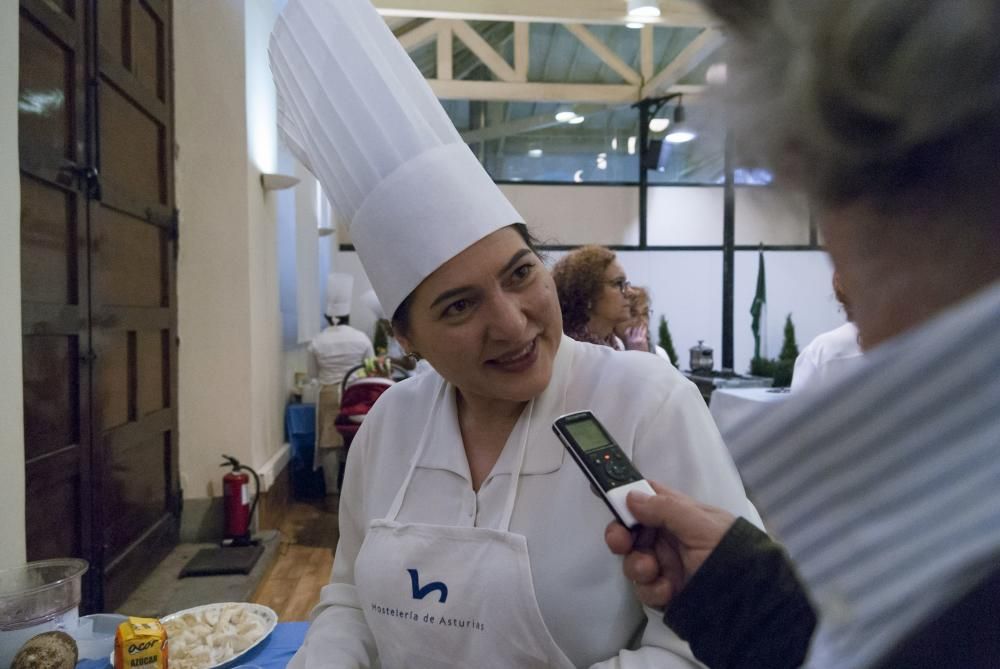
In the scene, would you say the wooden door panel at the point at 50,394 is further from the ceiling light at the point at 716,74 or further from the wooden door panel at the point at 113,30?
the ceiling light at the point at 716,74

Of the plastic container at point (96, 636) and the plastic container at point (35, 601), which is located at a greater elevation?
the plastic container at point (35, 601)

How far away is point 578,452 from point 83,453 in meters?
2.21

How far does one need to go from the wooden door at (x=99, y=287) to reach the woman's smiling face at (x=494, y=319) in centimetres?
155

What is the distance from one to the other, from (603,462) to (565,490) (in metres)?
0.21

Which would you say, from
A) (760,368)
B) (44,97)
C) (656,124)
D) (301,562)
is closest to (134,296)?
(44,97)

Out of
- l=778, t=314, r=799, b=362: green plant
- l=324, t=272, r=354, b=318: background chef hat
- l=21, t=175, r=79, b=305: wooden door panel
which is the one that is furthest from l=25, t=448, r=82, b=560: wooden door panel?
l=778, t=314, r=799, b=362: green plant

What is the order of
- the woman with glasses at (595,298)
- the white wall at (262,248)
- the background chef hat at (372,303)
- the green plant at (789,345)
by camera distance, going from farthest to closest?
the green plant at (789,345) < the background chef hat at (372,303) < the white wall at (262,248) < the woman with glasses at (595,298)

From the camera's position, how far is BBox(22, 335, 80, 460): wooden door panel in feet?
6.54

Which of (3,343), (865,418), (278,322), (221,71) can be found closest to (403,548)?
(865,418)

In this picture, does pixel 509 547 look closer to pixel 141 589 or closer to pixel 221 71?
pixel 141 589

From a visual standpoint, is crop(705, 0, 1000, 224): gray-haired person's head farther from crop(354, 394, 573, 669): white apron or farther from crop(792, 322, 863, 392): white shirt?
crop(792, 322, 863, 392): white shirt

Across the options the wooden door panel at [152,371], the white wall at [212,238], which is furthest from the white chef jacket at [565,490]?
the white wall at [212,238]

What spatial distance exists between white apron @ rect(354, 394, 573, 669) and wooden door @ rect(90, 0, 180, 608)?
1911 mm

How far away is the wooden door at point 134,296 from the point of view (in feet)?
8.41
